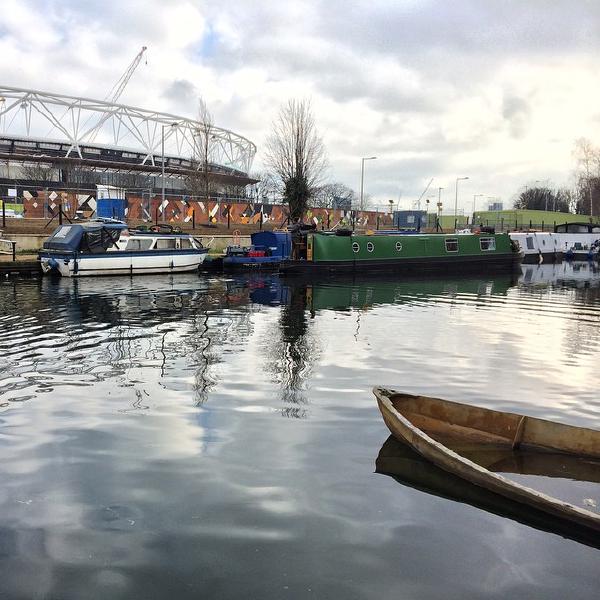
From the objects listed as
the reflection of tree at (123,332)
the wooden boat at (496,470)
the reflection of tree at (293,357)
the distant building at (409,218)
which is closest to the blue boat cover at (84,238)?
the reflection of tree at (123,332)

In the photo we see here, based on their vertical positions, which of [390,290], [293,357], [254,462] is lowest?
[254,462]

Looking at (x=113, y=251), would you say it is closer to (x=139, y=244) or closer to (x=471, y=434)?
(x=139, y=244)

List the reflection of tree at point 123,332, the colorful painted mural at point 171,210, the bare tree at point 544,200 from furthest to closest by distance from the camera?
the bare tree at point 544,200 → the colorful painted mural at point 171,210 → the reflection of tree at point 123,332

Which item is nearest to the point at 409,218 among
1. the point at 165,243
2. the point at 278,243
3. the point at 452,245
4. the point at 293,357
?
the point at 452,245

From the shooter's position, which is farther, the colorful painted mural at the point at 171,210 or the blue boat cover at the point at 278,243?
the colorful painted mural at the point at 171,210

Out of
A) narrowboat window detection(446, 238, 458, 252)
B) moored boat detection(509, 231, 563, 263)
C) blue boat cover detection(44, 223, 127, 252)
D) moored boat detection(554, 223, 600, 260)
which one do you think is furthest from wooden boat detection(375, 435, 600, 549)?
moored boat detection(554, 223, 600, 260)

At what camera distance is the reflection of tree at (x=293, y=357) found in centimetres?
922

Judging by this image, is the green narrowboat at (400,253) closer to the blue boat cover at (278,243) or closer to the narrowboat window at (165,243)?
the blue boat cover at (278,243)

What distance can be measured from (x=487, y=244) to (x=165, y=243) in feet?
72.4

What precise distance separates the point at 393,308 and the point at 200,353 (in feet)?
32.5

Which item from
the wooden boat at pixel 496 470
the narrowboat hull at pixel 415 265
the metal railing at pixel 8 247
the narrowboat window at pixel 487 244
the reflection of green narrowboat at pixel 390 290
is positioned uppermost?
the narrowboat window at pixel 487 244

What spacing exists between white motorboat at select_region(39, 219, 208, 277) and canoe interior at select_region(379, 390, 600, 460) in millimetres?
23430

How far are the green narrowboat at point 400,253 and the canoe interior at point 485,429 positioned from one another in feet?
81.9

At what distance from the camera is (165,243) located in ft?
101
